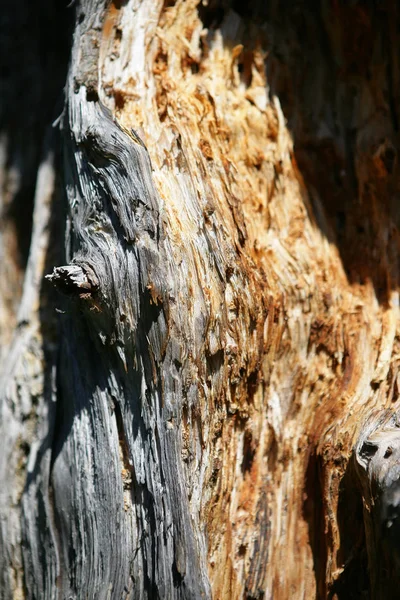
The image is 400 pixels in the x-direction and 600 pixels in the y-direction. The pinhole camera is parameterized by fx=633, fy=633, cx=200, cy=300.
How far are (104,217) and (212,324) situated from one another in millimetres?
448

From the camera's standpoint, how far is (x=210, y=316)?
1.84m

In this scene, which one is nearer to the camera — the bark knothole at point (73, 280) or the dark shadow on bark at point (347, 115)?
the bark knothole at point (73, 280)

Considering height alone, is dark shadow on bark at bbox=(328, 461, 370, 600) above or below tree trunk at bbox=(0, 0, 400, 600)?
below

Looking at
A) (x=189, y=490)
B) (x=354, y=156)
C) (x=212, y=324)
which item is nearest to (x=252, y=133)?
(x=354, y=156)

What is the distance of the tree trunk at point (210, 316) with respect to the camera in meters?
1.77

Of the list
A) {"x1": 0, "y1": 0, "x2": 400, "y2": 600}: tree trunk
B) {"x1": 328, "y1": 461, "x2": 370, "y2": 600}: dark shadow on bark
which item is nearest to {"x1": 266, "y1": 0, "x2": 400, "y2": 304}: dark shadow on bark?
{"x1": 0, "y1": 0, "x2": 400, "y2": 600}: tree trunk

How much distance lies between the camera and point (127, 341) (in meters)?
1.80

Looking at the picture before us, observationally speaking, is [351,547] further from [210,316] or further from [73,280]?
[73,280]

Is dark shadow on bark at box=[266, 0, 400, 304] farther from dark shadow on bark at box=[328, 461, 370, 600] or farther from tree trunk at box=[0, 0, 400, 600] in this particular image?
dark shadow on bark at box=[328, 461, 370, 600]

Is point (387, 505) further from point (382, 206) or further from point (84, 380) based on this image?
point (382, 206)

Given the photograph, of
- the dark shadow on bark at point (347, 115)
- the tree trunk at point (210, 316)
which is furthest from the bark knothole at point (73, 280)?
the dark shadow on bark at point (347, 115)

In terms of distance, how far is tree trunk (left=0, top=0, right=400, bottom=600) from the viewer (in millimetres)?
1767

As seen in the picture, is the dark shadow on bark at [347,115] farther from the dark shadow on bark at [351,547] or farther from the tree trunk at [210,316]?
the dark shadow on bark at [351,547]

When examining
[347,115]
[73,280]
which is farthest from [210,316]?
[347,115]
